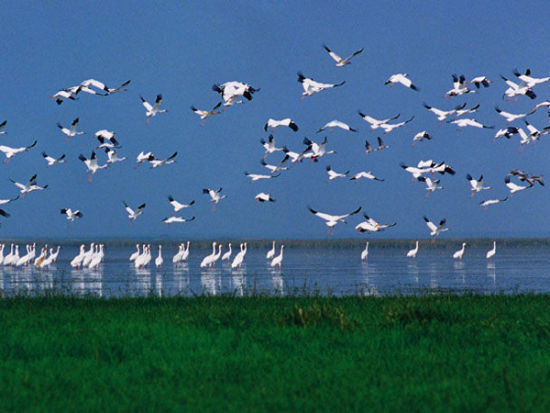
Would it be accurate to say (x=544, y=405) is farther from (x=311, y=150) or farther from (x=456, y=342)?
(x=311, y=150)

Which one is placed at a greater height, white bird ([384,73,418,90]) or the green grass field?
white bird ([384,73,418,90])

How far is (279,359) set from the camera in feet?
37.7

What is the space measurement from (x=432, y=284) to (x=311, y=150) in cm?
838

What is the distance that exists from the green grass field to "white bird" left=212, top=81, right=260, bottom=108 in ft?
41.4

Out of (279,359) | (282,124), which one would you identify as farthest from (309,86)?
(279,359)

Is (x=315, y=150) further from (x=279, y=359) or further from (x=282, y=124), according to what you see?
(x=279, y=359)

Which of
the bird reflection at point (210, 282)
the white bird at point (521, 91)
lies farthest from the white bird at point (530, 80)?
the bird reflection at point (210, 282)

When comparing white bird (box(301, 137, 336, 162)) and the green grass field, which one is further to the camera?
white bird (box(301, 137, 336, 162))

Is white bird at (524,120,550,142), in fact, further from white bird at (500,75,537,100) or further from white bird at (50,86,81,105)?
white bird at (50,86,81,105)

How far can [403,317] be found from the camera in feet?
48.6

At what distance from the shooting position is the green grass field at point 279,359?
9008 mm

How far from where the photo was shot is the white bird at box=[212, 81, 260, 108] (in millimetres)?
28297

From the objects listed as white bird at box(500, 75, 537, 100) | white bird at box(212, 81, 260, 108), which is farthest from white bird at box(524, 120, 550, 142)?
white bird at box(212, 81, 260, 108)

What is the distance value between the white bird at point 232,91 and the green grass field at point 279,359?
12.6 m
